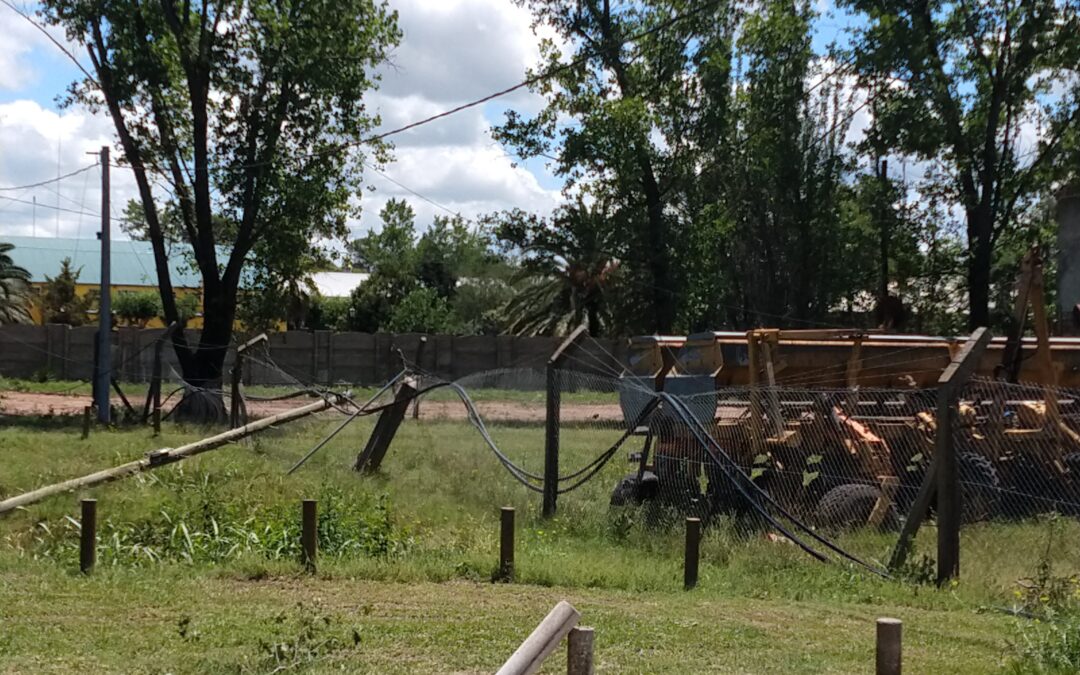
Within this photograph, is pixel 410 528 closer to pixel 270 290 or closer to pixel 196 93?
pixel 196 93

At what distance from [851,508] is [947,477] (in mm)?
2121

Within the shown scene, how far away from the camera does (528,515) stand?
43.8 ft

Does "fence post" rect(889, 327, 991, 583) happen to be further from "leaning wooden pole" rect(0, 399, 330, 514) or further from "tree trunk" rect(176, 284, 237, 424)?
"tree trunk" rect(176, 284, 237, 424)

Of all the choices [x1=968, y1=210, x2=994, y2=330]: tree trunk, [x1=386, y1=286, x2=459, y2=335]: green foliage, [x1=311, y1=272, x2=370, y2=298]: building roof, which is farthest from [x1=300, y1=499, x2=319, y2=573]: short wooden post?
[x1=311, y1=272, x2=370, y2=298]: building roof

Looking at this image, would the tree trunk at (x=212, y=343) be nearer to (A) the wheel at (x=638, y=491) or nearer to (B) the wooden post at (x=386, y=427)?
(B) the wooden post at (x=386, y=427)

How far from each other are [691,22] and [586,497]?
22.9 metres

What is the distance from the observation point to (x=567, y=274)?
47.7 m

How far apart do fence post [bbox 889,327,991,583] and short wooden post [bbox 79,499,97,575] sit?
22.4ft

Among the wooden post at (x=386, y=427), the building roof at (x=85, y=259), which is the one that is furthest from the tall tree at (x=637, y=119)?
the building roof at (x=85, y=259)

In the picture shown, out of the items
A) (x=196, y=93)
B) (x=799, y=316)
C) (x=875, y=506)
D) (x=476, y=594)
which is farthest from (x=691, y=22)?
(x=476, y=594)

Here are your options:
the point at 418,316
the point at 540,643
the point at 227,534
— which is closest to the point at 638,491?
the point at 227,534

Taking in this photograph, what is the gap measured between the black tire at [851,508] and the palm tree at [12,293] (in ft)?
155

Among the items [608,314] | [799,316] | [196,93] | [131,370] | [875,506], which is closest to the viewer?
[875,506]

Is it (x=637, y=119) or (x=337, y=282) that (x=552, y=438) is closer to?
(x=637, y=119)
